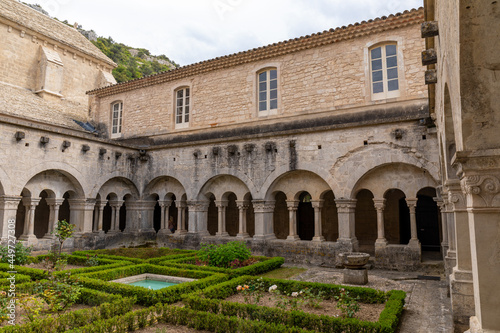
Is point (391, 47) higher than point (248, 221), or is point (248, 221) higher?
point (391, 47)

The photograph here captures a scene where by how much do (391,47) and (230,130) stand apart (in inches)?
253

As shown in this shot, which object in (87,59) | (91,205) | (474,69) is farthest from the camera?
(87,59)

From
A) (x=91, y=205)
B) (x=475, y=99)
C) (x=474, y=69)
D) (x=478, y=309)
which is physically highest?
(x=474, y=69)

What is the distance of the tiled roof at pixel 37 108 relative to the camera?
14.3m

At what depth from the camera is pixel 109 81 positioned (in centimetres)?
2142

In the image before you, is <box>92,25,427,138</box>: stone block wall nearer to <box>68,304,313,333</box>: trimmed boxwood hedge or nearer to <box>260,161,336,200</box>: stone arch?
<box>260,161,336,200</box>: stone arch

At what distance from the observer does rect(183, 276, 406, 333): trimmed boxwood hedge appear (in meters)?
4.75

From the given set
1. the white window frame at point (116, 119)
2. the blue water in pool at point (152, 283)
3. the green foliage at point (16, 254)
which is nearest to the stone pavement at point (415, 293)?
the blue water in pool at point (152, 283)

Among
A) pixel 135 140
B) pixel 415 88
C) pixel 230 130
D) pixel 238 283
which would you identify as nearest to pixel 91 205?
pixel 135 140

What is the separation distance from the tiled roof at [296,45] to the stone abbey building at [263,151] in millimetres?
50

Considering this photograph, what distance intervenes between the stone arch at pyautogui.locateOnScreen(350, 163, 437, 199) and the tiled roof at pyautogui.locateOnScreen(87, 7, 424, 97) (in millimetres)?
4480

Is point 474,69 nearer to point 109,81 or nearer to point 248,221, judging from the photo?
point 248,221

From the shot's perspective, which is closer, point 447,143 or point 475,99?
point 475,99

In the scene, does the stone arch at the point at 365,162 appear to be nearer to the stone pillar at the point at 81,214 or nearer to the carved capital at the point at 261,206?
the carved capital at the point at 261,206
